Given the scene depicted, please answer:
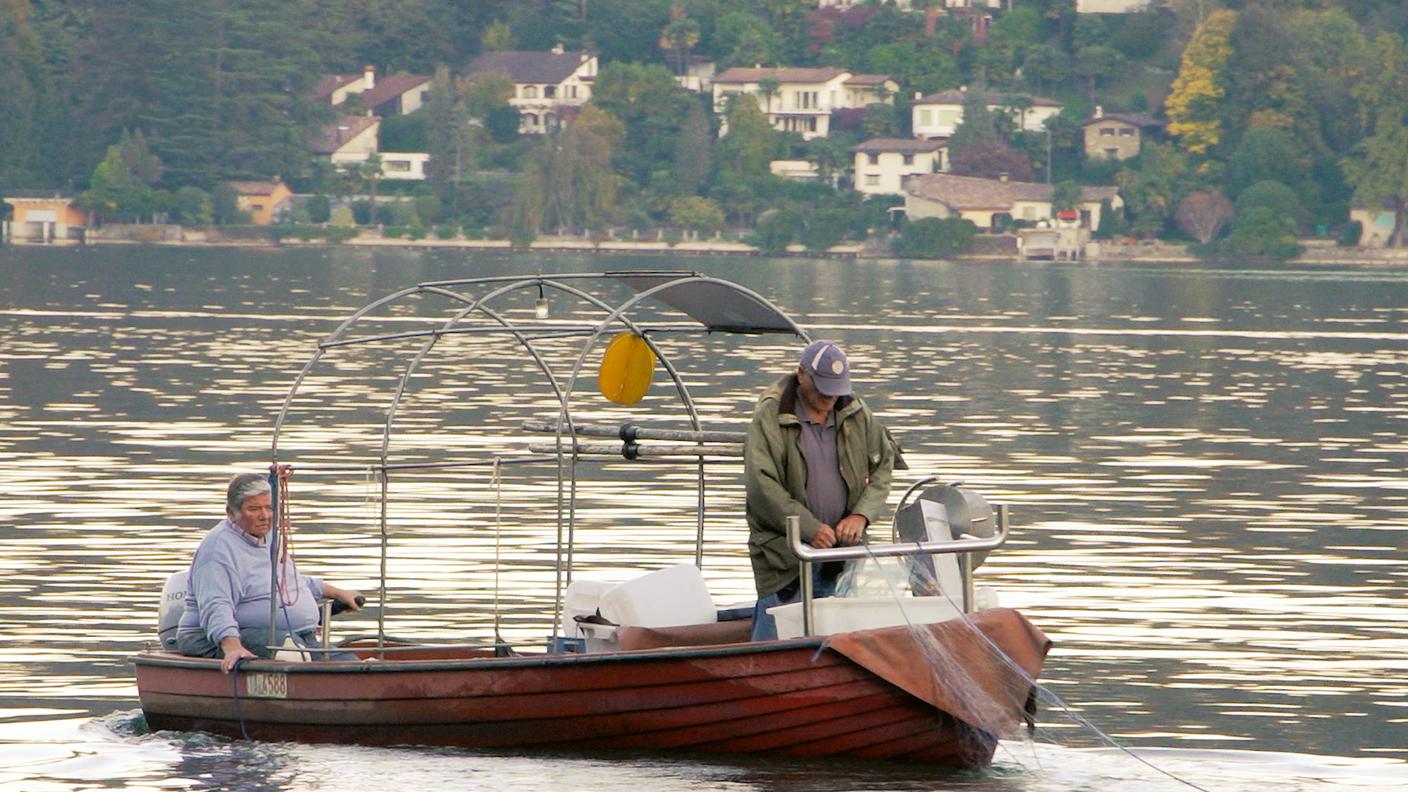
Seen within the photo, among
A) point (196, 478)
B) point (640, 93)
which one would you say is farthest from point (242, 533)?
point (640, 93)

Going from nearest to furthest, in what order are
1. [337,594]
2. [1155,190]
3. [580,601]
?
[580,601]
[337,594]
[1155,190]

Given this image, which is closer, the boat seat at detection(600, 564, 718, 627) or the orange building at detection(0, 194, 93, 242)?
the boat seat at detection(600, 564, 718, 627)

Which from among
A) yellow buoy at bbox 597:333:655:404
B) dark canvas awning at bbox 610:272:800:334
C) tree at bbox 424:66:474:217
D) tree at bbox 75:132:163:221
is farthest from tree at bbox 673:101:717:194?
dark canvas awning at bbox 610:272:800:334

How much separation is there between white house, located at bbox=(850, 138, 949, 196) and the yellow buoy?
163175 millimetres

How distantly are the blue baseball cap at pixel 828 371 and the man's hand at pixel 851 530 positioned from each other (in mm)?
677

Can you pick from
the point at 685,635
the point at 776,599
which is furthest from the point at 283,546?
the point at 776,599

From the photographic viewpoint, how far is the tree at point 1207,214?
16275 cm

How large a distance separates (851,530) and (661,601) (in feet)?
5.08

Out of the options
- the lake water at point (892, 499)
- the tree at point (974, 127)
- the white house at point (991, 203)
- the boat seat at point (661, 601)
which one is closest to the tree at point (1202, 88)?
the white house at point (991, 203)

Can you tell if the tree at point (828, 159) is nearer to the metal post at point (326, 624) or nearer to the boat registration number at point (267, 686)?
the metal post at point (326, 624)

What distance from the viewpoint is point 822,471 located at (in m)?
14.8

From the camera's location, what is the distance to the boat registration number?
15617 millimetres

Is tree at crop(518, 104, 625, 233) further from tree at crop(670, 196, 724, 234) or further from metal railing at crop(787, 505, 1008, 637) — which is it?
metal railing at crop(787, 505, 1008, 637)

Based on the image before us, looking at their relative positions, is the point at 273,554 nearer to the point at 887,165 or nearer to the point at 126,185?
the point at 887,165
